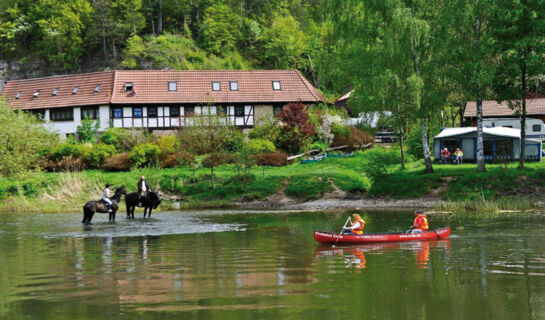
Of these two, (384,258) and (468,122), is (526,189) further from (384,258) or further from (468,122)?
(468,122)

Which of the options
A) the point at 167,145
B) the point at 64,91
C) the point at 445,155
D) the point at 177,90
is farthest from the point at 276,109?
the point at 64,91

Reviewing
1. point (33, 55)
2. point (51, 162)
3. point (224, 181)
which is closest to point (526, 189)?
point (224, 181)

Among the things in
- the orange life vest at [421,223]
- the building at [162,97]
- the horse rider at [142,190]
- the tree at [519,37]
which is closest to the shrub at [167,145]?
the building at [162,97]

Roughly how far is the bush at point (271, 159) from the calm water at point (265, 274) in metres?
21.3

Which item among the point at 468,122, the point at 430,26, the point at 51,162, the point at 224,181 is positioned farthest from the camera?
the point at 468,122

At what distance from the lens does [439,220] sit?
1314 inches

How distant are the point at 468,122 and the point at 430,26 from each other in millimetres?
30929

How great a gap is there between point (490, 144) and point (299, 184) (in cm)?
1683

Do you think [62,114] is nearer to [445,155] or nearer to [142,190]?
[142,190]

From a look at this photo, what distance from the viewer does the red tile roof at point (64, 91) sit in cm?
6712

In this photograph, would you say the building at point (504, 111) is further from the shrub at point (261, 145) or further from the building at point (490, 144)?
the shrub at point (261, 145)

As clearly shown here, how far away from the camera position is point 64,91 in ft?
230

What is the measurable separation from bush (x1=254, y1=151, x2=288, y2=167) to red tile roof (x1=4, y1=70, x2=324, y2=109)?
44.5 ft

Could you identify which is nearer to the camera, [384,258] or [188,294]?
[188,294]
